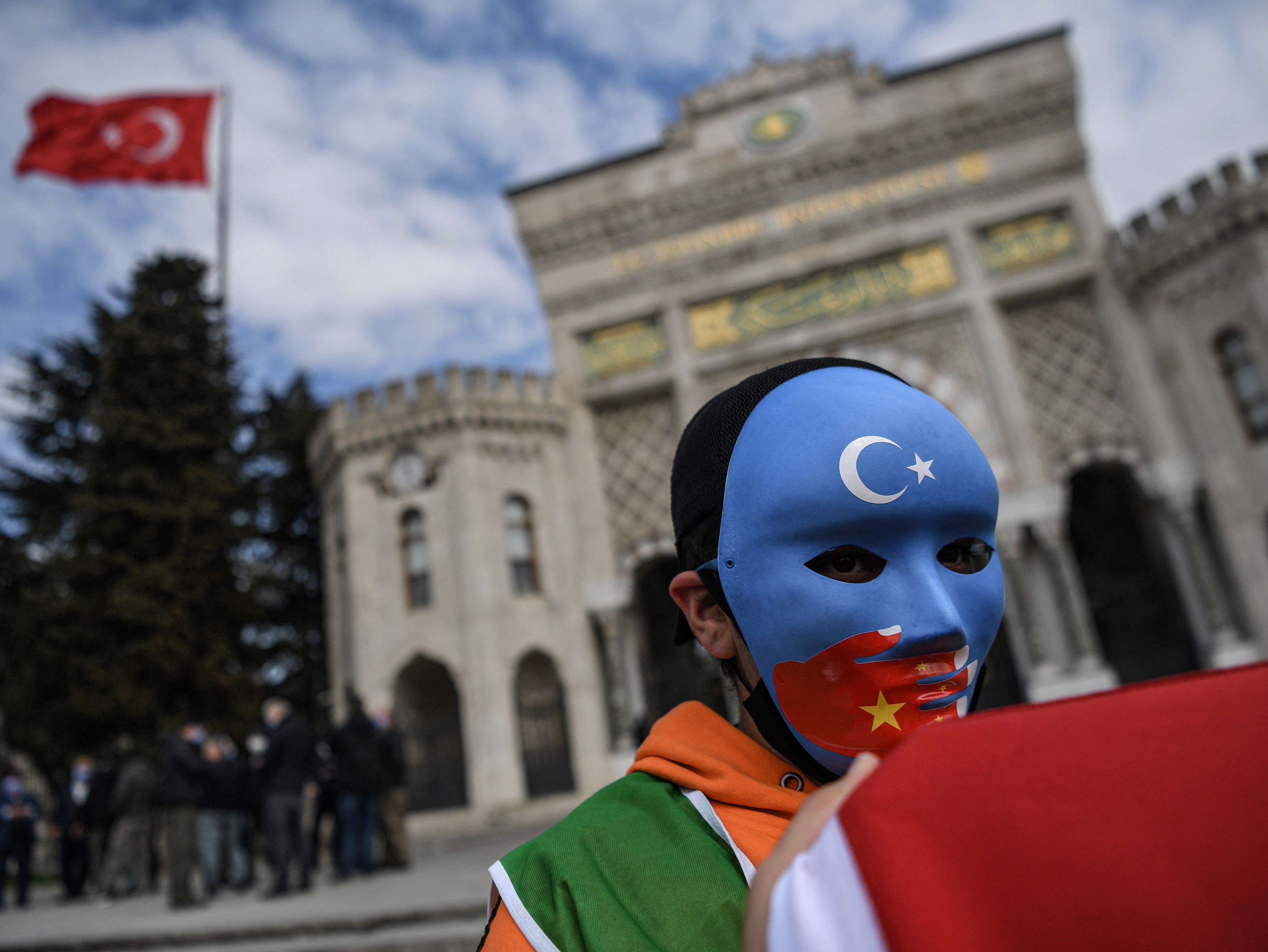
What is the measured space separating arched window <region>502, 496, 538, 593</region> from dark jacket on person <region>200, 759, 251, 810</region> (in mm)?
6409

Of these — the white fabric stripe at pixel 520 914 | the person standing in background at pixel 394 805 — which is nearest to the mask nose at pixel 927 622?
the white fabric stripe at pixel 520 914

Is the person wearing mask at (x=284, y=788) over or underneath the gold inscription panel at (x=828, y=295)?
underneath

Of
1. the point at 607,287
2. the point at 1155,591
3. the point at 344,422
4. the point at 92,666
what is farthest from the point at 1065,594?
the point at 92,666

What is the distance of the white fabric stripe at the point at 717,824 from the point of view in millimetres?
1023

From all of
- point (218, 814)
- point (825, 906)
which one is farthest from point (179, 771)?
point (825, 906)

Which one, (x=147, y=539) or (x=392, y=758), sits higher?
(x=147, y=539)

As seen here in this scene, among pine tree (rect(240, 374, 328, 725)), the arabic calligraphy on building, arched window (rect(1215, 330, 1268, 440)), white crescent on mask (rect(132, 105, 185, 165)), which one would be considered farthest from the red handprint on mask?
pine tree (rect(240, 374, 328, 725))

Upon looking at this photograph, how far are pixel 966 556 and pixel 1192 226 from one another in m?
15.7

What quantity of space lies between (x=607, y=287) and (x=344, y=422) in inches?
219

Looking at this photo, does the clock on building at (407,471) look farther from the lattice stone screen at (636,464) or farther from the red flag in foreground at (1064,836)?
the red flag in foreground at (1064,836)

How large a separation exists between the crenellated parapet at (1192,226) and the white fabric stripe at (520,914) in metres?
16.0

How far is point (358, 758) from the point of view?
31.3 feet

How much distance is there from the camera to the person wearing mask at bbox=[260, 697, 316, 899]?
855 centimetres

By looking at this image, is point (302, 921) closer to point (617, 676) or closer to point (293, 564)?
point (617, 676)
